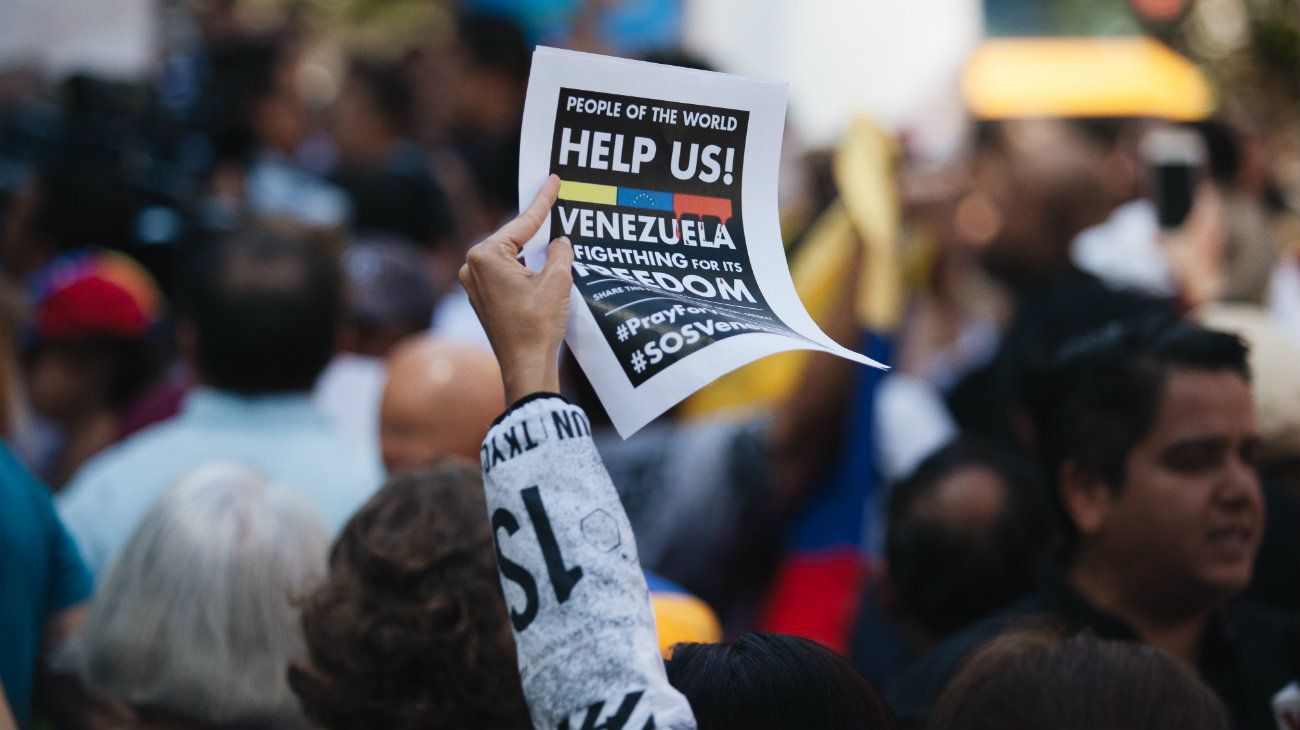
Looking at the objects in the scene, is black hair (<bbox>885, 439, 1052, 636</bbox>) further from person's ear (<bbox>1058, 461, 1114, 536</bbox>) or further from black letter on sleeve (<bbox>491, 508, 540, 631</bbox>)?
black letter on sleeve (<bbox>491, 508, 540, 631</bbox>)

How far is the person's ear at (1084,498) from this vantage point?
2953 mm

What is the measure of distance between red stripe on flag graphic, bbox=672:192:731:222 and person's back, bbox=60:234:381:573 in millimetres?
1860

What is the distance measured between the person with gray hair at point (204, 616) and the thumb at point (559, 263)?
926 millimetres

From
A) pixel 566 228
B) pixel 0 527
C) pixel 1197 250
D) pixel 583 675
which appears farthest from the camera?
pixel 1197 250

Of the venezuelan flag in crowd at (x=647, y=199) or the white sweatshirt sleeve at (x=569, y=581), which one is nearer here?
the white sweatshirt sleeve at (x=569, y=581)

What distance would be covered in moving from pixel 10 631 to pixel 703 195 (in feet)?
4.89

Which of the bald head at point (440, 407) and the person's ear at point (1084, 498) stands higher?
the bald head at point (440, 407)

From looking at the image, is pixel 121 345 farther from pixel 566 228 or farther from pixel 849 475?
pixel 566 228

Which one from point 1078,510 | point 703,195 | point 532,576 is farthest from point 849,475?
point 532,576

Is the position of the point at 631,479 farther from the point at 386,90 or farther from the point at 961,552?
the point at 386,90

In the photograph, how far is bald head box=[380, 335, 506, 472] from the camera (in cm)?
346

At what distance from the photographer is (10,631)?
2.59 metres

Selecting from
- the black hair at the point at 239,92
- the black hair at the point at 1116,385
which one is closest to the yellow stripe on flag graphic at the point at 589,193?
the black hair at the point at 1116,385

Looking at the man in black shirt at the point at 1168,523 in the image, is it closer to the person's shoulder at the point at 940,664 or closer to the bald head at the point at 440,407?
the person's shoulder at the point at 940,664
